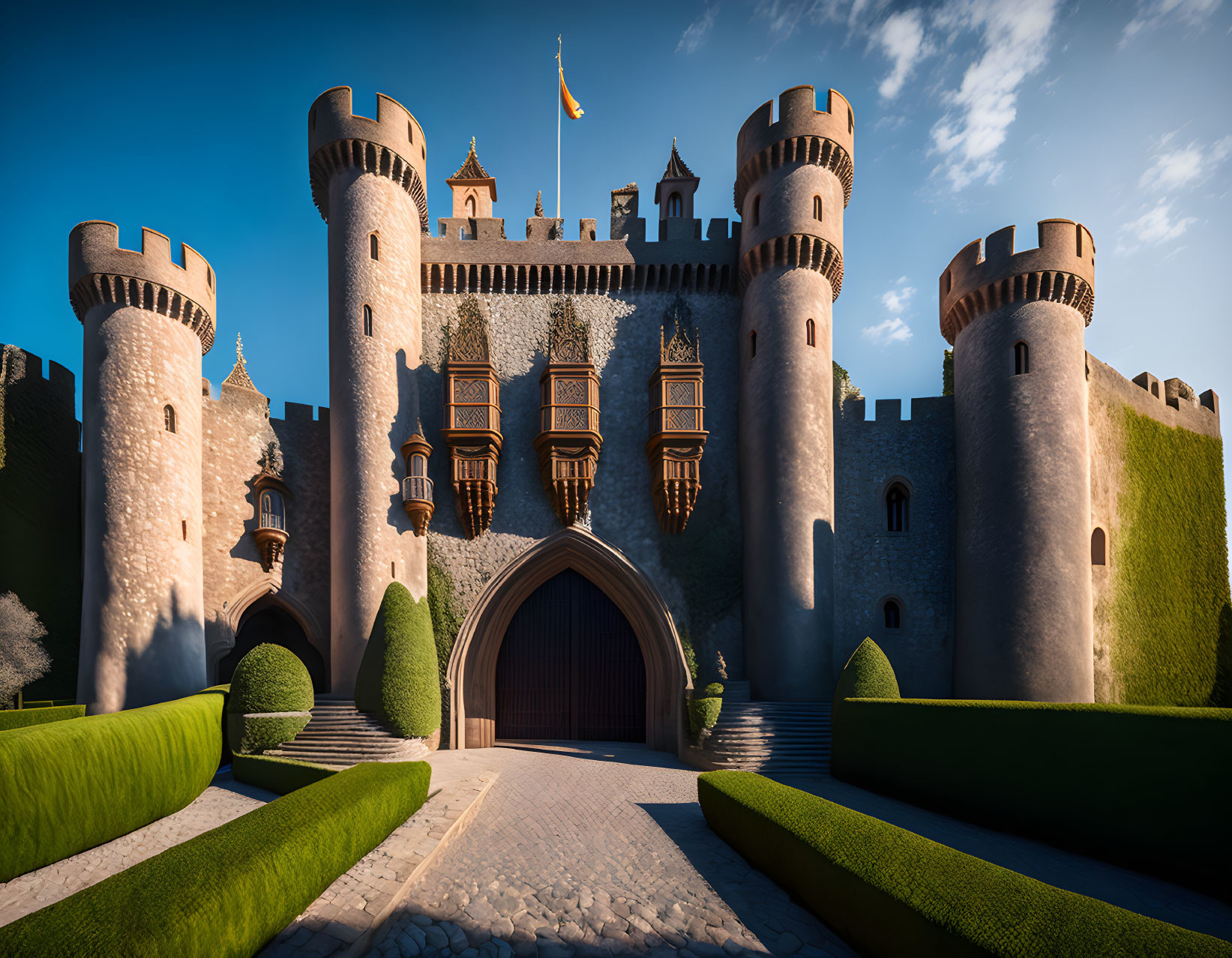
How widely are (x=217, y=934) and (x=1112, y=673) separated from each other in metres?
20.7

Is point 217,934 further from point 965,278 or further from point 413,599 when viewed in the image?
point 965,278

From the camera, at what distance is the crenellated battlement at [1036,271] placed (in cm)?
1627

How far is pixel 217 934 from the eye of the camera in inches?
180

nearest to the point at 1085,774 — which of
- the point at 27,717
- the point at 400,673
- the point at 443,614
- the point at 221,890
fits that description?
the point at 221,890

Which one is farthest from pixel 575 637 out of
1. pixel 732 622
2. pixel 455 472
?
pixel 455 472

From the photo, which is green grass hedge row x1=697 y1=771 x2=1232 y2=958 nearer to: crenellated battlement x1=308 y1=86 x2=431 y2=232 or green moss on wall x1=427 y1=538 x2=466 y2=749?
green moss on wall x1=427 y1=538 x2=466 y2=749

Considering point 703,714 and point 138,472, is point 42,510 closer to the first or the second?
point 138,472

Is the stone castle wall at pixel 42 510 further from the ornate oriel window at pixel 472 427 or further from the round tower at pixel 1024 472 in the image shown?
the round tower at pixel 1024 472

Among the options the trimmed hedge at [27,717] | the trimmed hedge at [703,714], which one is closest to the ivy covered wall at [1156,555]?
the trimmed hedge at [703,714]

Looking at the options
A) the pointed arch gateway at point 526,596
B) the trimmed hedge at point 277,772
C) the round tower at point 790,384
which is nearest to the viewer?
the trimmed hedge at point 277,772

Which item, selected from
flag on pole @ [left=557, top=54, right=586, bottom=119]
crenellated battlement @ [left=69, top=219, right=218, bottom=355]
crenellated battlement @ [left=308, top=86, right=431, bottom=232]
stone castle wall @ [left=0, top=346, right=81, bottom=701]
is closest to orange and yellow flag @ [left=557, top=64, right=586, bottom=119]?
flag on pole @ [left=557, top=54, right=586, bottom=119]

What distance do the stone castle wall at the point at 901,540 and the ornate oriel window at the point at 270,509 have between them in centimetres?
1582

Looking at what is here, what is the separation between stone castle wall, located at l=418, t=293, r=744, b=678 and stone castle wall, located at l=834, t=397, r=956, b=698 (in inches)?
129

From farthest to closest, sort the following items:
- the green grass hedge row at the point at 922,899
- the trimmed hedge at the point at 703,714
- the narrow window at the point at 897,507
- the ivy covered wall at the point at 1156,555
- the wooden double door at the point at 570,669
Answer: the wooden double door at the point at 570,669 → the narrow window at the point at 897,507 → the ivy covered wall at the point at 1156,555 → the trimmed hedge at the point at 703,714 → the green grass hedge row at the point at 922,899
